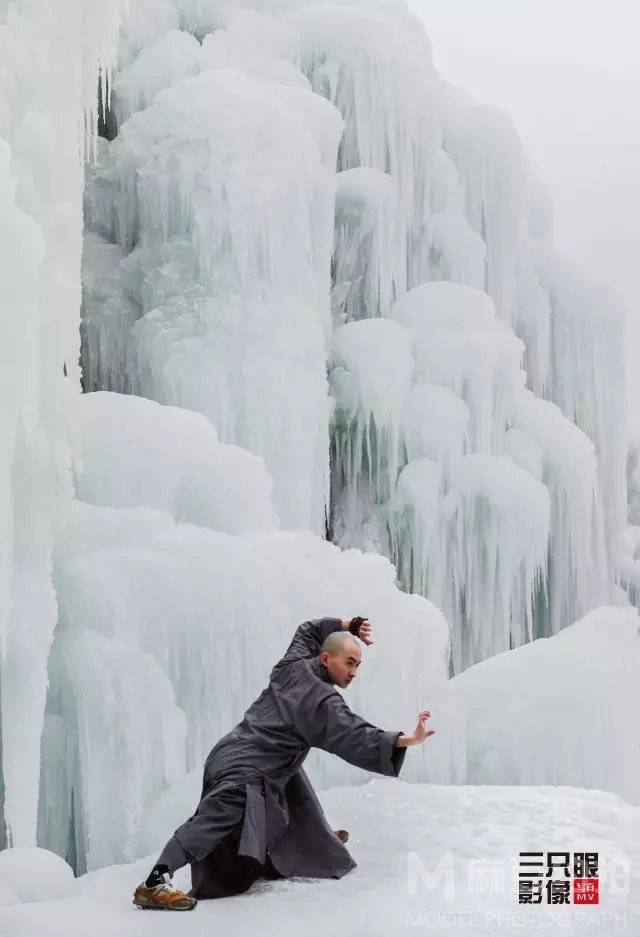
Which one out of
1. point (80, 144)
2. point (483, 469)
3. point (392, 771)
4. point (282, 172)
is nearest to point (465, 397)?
point (483, 469)

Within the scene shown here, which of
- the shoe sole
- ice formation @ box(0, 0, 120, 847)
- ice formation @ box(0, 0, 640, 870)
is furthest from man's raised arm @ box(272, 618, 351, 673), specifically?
ice formation @ box(0, 0, 120, 847)

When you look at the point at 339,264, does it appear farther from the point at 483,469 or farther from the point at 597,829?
the point at 597,829

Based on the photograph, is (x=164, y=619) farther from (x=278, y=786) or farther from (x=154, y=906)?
(x=154, y=906)

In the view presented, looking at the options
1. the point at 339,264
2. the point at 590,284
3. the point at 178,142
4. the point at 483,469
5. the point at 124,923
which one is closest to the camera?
the point at 124,923

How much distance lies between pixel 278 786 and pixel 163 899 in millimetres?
378

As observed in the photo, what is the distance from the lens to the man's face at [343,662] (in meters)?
2.73

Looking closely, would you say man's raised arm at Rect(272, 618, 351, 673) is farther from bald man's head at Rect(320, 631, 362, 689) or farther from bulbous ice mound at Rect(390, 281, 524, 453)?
bulbous ice mound at Rect(390, 281, 524, 453)

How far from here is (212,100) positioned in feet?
19.4

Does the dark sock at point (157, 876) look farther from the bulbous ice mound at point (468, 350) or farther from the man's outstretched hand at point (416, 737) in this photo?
the bulbous ice mound at point (468, 350)

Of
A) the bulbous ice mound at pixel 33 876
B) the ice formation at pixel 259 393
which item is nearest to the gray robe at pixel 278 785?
the bulbous ice mound at pixel 33 876

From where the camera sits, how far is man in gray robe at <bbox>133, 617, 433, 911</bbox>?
2477 mm

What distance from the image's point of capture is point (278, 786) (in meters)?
2.65

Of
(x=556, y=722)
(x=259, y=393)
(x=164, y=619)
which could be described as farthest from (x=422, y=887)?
(x=259, y=393)

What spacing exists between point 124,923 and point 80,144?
8.57ft
